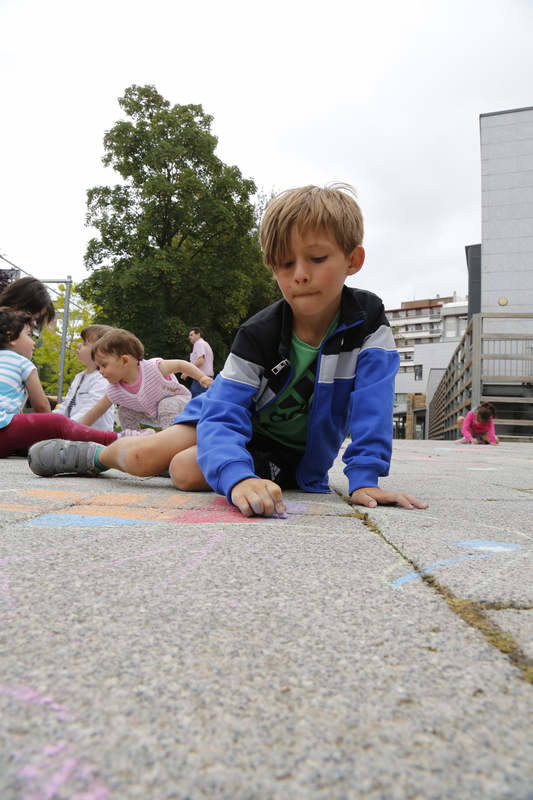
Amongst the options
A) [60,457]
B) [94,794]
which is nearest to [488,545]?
[94,794]

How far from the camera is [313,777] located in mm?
433

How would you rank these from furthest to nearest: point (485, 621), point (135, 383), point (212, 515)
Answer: point (135, 383), point (212, 515), point (485, 621)

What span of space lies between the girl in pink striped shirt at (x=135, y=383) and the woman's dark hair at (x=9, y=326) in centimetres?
62

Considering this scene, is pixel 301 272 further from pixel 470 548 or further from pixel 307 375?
pixel 470 548

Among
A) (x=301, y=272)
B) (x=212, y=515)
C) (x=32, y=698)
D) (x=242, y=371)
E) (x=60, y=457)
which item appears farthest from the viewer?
(x=60, y=457)

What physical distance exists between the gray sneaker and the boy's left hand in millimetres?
1378

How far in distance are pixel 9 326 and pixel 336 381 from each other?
9.30ft

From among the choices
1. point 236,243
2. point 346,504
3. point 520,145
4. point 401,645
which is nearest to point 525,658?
point 401,645

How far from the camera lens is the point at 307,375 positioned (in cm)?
211

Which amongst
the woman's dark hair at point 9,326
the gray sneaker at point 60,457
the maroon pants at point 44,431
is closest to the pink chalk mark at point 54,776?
the gray sneaker at point 60,457

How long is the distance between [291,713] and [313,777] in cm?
9

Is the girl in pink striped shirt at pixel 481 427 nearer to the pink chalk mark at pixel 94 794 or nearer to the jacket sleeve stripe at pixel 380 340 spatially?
the jacket sleeve stripe at pixel 380 340

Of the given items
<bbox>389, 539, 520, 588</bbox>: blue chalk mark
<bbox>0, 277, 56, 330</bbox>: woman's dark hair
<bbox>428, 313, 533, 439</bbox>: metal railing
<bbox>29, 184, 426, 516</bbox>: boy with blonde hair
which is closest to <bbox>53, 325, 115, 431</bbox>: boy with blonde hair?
<bbox>0, 277, 56, 330</bbox>: woman's dark hair

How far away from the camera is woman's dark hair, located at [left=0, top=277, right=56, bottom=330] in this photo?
4262mm
